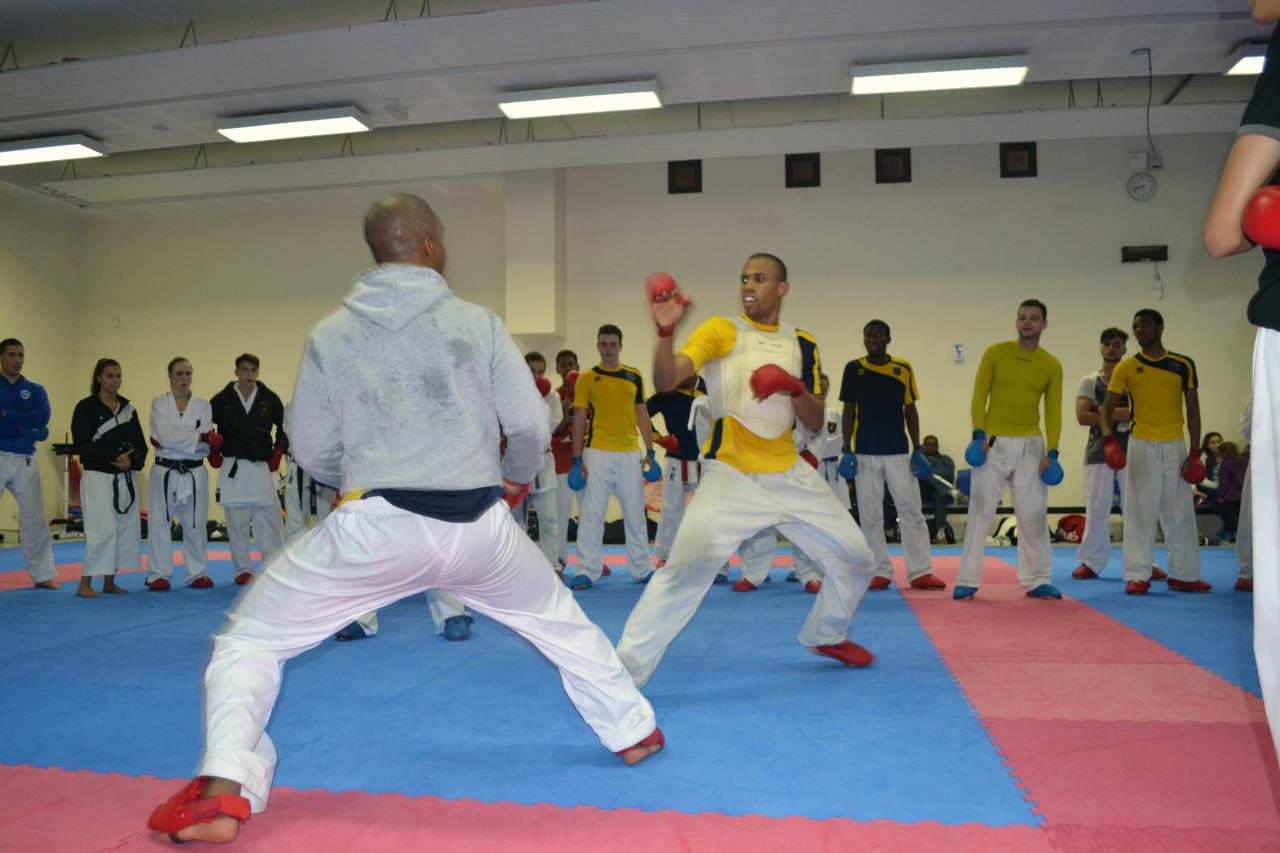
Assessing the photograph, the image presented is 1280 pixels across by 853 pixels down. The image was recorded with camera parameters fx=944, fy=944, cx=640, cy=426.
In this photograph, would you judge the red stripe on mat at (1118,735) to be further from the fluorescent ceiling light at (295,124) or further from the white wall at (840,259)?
the fluorescent ceiling light at (295,124)

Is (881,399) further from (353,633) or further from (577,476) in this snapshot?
(353,633)

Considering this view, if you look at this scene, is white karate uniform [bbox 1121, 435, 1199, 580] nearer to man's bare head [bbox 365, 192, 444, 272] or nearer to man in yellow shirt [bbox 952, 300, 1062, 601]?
man in yellow shirt [bbox 952, 300, 1062, 601]

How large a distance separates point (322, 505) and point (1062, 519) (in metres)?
8.21

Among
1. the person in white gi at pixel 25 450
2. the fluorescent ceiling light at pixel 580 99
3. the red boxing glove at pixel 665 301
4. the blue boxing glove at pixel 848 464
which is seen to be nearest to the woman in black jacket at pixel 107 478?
the person in white gi at pixel 25 450

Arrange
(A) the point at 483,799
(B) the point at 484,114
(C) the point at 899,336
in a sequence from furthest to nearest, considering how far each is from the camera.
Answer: (C) the point at 899,336 < (B) the point at 484,114 < (A) the point at 483,799

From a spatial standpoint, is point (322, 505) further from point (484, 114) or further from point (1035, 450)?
point (484, 114)

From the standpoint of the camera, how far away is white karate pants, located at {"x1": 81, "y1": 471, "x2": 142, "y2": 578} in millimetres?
6949

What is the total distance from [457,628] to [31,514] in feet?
14.2

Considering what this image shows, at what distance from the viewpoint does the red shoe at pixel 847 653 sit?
4.12m

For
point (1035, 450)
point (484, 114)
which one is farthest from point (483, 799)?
point (484, 114)

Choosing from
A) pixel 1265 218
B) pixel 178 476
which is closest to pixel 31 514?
pixel 178 476

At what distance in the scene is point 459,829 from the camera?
93.4 inches

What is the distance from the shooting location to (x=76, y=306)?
49.9ft

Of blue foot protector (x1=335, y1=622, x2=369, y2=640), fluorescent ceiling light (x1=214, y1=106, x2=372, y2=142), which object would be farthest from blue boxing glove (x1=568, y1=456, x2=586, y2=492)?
fluorescent ceiling light (x1=214, y1=106, x2=372, y2=142)
